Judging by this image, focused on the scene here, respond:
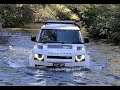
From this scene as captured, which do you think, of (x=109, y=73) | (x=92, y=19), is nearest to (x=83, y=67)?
(x=109, y=73)

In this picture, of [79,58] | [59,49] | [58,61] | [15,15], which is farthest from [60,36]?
[15,15]

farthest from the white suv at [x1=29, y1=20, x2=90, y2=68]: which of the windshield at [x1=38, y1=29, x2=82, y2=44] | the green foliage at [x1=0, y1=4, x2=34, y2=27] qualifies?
the green foliage at [x1=0, y1=4, x2=34, y2=27]

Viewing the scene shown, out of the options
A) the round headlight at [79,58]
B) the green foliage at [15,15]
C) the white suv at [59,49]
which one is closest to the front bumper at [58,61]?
the white suv at [59,49]

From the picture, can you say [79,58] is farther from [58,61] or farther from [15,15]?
[15,15]

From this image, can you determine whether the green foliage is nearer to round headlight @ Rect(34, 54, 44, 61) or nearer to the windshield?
the windshield

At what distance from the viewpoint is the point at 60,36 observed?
496 inches

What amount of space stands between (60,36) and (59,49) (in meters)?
1.19

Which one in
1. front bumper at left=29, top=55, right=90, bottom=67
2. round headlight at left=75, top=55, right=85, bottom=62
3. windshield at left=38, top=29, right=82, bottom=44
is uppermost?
windshield at left=38, top=29, right=82, bottom=44

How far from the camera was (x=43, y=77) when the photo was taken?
36.4ft

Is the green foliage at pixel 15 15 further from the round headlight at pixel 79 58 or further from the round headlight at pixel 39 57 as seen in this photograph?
the round headlight at pixel 79 58

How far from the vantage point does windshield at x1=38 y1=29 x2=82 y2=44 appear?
12397 mm
